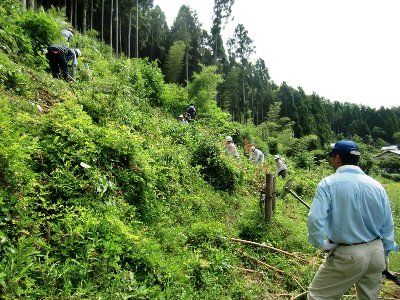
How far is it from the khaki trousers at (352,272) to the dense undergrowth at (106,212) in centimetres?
171

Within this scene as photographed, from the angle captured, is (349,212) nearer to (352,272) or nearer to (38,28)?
(352,272)

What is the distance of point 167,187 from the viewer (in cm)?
710

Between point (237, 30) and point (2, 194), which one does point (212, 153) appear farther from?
point (237, 30)

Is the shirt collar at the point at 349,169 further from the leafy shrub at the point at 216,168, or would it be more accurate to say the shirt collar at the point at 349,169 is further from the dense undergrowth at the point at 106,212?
the leafy shrub at the point at 216,168

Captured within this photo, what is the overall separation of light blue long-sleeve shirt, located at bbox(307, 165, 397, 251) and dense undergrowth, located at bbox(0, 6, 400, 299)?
2.03 m

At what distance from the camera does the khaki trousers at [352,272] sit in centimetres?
318

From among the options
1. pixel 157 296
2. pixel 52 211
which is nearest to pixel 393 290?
pixel 157 296

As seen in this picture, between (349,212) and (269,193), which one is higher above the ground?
(349,212)

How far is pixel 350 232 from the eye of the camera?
3184 millimetres

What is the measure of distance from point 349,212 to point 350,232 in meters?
0.20

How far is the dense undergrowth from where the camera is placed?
342 centimetres

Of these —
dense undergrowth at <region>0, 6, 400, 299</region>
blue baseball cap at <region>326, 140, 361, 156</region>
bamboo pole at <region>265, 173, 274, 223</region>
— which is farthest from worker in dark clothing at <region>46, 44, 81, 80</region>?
blue baseball cap at <region>326, 140, 361, 156</region>

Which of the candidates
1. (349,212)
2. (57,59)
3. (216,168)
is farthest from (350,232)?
(57,59)

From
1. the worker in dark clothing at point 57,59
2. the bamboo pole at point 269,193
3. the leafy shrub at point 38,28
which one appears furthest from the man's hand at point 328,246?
the leafy shrub at point 38,28
